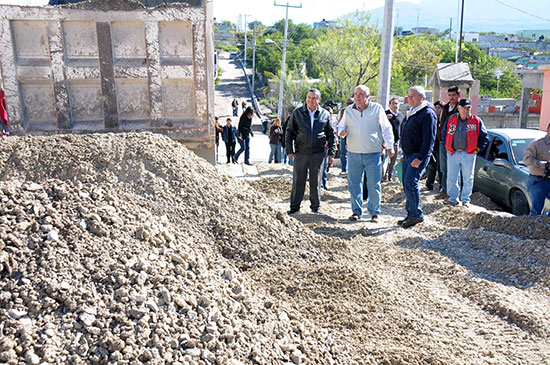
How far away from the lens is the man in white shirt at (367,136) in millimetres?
7039

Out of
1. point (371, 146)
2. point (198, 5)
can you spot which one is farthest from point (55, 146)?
point (371, 146)

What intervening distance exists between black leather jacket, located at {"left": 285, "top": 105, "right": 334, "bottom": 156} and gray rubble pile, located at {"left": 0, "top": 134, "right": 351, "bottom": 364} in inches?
90.1

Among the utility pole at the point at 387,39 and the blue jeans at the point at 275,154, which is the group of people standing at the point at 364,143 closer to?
the utility pole at the point at 387,39

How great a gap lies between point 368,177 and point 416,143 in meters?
0.81

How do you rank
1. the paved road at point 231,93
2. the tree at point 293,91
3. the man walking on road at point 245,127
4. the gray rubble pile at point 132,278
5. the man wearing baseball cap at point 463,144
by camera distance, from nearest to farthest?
the gray rubble pile at point 132,278 → the man wearing baseball cap at point 463,144 → the man walking on road at point 245,127 → the paved road at point 231,93 → the tree at point 293,91

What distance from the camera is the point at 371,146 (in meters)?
7.05

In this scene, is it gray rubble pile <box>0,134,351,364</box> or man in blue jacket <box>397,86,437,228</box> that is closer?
gray rubble pile <box>0,134,351,364</box>

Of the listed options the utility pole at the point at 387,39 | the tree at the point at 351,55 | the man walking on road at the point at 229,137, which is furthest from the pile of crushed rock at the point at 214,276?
the tree at the point at 351,55

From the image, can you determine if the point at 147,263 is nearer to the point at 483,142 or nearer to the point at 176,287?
the point at 176,287

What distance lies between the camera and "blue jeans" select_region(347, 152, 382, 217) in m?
7.15

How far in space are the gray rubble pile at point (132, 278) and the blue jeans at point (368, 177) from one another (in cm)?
235

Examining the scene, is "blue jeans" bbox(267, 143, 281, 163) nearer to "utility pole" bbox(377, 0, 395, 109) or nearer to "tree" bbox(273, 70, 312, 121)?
"utility pole" bbox(377, 0, 395, 109)

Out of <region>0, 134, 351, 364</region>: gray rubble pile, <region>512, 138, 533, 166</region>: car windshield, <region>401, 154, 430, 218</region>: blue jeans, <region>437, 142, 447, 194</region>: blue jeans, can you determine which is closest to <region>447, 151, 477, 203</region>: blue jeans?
<region>437, 142, 447, 194</region>: blue jeans

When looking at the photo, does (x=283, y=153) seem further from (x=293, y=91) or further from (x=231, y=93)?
(x=231, y=93)
